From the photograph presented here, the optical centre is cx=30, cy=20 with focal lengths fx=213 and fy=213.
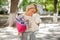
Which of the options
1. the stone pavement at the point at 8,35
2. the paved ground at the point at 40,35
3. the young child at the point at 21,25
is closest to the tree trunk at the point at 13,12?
the paved ground at the point at 40,35

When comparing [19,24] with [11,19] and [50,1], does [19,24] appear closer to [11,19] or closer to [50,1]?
[11,19]

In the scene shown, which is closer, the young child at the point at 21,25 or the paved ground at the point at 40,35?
the young child at the point at 21,25

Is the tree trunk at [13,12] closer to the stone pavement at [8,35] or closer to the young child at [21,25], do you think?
the stone pavement at [8,35]

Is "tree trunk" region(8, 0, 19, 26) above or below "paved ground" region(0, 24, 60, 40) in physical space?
above

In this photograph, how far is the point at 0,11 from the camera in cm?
3569

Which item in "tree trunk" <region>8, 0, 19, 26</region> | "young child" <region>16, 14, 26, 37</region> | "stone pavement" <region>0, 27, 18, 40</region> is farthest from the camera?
"tree trunk" <region>8, 0, 19, 26</region>

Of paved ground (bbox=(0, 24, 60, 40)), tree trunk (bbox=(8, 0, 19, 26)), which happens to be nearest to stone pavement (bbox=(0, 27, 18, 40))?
paved ground (bbox=(0, 24, 60, 40))

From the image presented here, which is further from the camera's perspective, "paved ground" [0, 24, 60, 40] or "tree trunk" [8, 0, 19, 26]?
"tree trunk" [8, 0, 19, 26]

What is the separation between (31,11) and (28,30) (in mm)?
552

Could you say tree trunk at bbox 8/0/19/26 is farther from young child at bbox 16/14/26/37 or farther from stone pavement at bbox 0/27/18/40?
young child at bbox 16/14/26/37

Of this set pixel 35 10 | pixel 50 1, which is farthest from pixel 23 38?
pixel 50 1

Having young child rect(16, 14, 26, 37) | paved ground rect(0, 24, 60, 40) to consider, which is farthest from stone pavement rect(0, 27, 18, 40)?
young child rect(16, 14, 26, 37)

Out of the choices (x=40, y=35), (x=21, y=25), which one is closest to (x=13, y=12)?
(x=40, y=35)

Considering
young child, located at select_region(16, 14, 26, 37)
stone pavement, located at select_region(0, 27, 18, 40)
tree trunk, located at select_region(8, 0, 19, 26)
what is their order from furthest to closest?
tree trunk, located at select_region(8, 0, 19, 26), stone pavement, located at select_region(0, 27, 18, 40), young child, located at select_region(16, 14, 26, 37)
